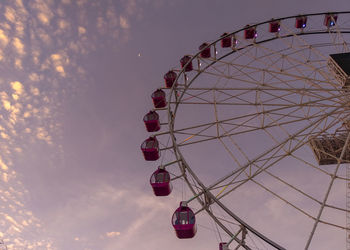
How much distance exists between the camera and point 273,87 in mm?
13695

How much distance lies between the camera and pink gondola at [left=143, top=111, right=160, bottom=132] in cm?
1659

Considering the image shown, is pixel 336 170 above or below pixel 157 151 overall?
below

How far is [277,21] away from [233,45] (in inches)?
130

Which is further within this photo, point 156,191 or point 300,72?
point 300,72

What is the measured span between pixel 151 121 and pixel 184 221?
7319 millimetres

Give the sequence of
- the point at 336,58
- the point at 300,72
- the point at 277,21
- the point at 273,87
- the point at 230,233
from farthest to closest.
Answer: the point at 277,21, the point at 300,72, the point at 336,58, the point at 273,87, the point at 230,233

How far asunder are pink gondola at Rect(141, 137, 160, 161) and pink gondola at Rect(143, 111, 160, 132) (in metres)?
1.69

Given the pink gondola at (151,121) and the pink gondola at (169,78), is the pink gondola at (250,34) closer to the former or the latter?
the pink gondola at (169,78)

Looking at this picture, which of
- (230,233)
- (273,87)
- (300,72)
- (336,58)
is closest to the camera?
(230,233)

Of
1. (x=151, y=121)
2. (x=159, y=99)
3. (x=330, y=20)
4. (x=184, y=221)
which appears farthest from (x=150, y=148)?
(x=330, y=20)

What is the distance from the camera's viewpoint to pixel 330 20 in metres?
18.8

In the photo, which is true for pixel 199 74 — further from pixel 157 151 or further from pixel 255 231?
pixel 255 231

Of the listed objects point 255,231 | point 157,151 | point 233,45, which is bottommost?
point 255,231

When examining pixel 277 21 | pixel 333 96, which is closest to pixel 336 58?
pixel 333 96
